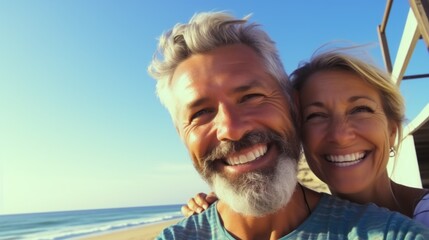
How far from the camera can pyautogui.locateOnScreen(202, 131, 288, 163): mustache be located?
1.85 m

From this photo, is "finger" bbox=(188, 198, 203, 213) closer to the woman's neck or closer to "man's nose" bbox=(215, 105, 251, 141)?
"man's nose" bbox=(215, 105, 251, 141)

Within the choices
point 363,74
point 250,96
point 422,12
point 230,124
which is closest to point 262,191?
point 230,124

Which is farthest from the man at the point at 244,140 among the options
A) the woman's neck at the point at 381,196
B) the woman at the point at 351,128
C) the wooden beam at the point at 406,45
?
the wooden beam at the point at 406,45

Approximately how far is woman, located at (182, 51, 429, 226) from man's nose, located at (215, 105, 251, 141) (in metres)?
0.56

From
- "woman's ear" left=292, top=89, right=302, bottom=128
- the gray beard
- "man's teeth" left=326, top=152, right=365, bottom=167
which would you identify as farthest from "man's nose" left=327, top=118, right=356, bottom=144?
the gray beard

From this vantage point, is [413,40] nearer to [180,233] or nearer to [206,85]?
[206,85]

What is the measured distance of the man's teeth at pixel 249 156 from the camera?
1.86 metres

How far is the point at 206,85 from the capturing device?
2.01 meters

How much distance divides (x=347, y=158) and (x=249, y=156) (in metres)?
0.69

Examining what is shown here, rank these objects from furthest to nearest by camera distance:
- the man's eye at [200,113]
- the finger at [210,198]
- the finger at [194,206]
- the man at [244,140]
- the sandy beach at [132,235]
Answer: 1. the sandy beach at [132,235]
2. the finger at [210,198]
3. the finger at [194,206]
4. the man's eye at [200,113]
5. the man at [244,140]

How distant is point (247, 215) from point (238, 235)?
0.55 feet

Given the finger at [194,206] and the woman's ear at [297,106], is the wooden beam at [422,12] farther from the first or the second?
the finger at [194,206]

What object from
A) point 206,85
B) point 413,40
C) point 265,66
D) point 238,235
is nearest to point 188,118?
point 206,85

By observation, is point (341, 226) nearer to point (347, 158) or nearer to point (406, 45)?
point (347, 158)
